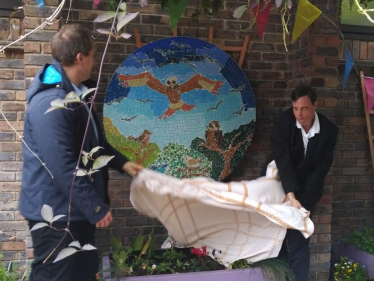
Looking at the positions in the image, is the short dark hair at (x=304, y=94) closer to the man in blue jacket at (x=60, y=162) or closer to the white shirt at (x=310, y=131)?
the white shirt at (x=310, y=131)

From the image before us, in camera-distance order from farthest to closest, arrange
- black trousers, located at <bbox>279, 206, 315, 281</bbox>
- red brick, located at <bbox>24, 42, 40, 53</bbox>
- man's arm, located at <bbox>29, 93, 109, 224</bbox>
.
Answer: black trousers, located at <bbox>279, 206, 315, 281</bbox> → red brick, located at <bbox>24, 42, 40, 53</bbox> → man's arm, located at <bbox>29, 93, 109, 224</bbox>

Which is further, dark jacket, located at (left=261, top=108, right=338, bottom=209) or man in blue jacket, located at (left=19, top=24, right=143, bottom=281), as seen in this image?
dark jacket, located at (left=261, top=108, right=338, bottom=209)

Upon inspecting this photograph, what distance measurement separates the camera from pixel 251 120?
4.27 m

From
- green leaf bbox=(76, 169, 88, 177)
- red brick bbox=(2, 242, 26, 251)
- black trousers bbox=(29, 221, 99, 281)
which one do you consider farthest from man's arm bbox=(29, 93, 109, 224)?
red brick bbox=(2, 242, 26, 251)

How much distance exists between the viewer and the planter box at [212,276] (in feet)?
11.0

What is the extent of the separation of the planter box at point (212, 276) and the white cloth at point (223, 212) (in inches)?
3.8

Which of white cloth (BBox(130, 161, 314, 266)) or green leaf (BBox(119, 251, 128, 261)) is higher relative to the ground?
white cloth (BBox(130, 161, 314, 266))

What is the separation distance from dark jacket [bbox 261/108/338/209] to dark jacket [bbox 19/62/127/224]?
149cm

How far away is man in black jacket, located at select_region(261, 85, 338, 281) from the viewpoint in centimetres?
350

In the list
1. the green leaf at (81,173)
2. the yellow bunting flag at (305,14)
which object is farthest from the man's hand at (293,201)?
the green leaf at (81,173)

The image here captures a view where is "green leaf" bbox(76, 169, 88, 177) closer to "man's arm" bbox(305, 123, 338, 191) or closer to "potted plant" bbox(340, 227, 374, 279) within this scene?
"man's arm" bbox(305, 123, 338, 191)

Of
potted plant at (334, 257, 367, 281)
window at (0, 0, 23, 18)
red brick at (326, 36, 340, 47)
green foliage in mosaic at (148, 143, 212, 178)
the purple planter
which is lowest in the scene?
potted plant at (334, 257, 367, 281)

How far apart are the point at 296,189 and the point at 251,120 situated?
102 cm

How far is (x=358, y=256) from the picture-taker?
4.46 meters
